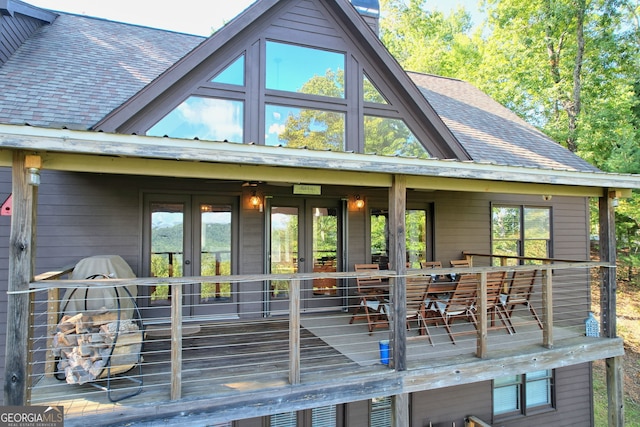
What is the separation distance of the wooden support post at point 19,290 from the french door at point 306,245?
366 cm

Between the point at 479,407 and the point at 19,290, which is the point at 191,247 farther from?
the point at 479,407

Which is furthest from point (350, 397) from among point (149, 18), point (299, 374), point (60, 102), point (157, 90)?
point (149, 18)

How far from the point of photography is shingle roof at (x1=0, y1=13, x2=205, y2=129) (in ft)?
17.2

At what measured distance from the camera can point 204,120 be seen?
5.55m

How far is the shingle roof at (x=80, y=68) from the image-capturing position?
5.25 m

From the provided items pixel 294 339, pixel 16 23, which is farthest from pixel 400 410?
pixel 16 23

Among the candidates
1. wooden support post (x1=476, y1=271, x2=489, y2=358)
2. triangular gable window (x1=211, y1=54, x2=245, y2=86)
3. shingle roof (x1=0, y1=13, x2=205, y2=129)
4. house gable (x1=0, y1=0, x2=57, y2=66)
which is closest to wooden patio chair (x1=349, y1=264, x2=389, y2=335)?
wooden support post (x1=476, y1=271, x2=489, y2=358)

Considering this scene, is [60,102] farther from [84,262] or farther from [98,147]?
[98,147]

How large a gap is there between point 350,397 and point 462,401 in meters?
3.93

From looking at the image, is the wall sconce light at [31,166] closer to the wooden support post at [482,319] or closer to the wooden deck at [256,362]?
the wooden deck at [256,362]

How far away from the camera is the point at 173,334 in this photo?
3.37 m

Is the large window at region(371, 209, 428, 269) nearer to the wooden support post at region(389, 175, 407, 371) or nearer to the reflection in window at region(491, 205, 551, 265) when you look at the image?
the reflection in window at region(491, 205, 551, 265)

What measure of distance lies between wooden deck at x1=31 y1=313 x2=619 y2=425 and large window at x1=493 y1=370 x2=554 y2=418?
1879 millimetres
